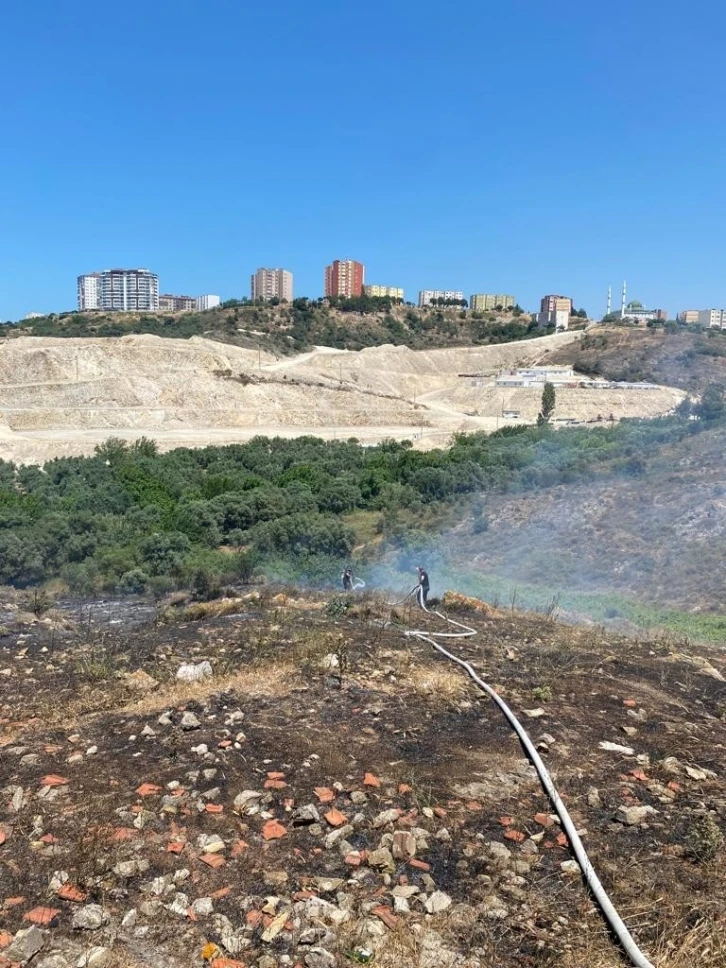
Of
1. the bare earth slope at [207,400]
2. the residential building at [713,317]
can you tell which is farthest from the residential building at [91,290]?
the residential building at [713,317]

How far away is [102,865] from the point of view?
360 cm

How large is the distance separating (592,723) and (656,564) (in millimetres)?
10426

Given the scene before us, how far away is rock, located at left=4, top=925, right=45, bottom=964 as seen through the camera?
302 cm

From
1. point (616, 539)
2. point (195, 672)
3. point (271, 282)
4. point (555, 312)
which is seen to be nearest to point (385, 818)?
point (195, 672)

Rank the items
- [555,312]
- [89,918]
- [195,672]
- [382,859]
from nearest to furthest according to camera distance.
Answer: [89,918] → [382,859] → [195,672] → [555,312]

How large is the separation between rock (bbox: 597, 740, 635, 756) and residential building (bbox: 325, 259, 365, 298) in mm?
108282

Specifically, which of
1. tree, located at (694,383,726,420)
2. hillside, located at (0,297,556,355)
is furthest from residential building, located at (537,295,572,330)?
tree, located at (694,383,726,420)

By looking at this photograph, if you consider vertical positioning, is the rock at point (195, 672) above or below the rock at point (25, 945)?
below

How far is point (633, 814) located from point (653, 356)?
68818 mm

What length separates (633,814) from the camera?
4.30 meters

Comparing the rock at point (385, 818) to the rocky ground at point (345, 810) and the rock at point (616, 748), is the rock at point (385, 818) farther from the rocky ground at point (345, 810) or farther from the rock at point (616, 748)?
the rock at point (616, 748)

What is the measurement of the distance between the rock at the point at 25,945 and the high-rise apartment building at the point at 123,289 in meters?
117

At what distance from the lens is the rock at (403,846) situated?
3809mm

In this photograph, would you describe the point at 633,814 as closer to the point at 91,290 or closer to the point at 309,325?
the point at 309,325
